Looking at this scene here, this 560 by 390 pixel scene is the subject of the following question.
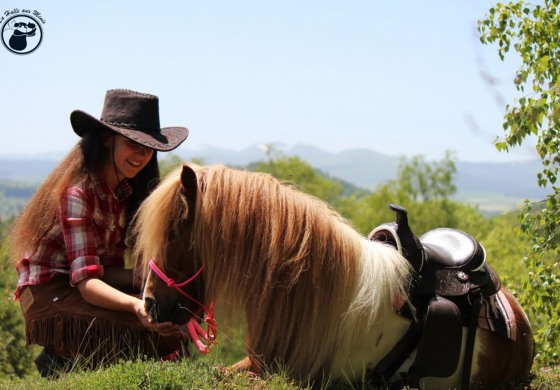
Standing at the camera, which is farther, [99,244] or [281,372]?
[99,244]

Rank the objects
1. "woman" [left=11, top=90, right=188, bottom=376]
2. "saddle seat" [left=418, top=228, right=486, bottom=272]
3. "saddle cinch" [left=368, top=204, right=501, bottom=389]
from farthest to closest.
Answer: "woman" [left=11, top=90, right=188, bottom=376] < "saddle seat" [left=418, top=228, right=486, bottom=272] < "saddle cinch" [left=368, top=204, right=501, bottom=389]

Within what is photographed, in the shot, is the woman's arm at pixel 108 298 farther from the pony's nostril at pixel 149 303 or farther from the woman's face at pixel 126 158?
the woman's face at pixel 126 158

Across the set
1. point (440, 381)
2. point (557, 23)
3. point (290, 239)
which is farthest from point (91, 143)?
point (557, 23)

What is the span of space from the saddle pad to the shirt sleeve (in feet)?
6.72

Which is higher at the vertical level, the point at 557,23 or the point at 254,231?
the point at 557,23

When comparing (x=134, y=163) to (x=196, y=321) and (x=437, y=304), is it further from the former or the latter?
(x=437, y=304)

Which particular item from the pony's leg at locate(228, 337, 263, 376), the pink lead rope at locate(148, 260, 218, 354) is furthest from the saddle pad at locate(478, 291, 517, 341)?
the pink lead rope at locate(148, 260, 218, 354)

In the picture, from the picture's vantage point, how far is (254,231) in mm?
2818

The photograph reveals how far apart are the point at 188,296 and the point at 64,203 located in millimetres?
909

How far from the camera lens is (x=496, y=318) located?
3164 millimetres

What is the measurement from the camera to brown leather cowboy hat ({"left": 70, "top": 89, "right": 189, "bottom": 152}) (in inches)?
130

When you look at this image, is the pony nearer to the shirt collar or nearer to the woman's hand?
the woman's hand

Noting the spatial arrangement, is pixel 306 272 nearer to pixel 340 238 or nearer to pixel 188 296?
pixel 340 238

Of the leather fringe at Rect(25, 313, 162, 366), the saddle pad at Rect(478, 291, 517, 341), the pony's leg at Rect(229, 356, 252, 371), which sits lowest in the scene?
the leather fringe at Rect(25, 313, 162, 366)
